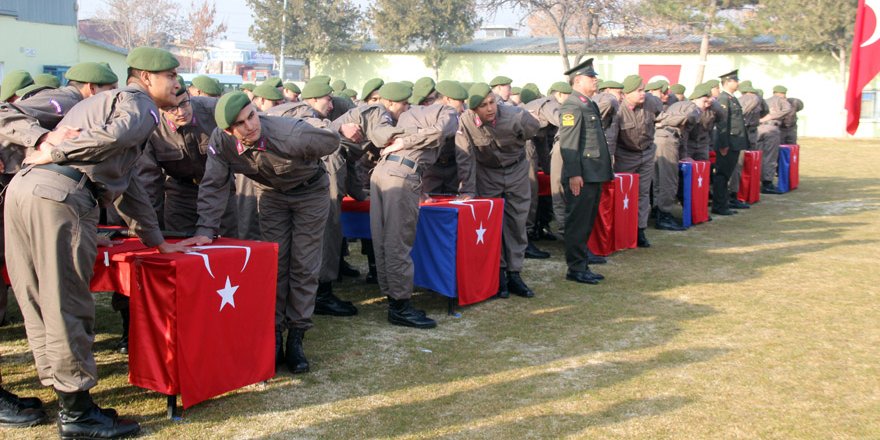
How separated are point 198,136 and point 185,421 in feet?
7.16

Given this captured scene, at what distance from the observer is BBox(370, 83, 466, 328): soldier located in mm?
5922

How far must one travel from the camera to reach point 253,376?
15.1 ft

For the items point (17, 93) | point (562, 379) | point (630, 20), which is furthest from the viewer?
point (630, 20)

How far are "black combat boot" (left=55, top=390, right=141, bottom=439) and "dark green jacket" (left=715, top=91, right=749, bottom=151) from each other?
9742 millimetres

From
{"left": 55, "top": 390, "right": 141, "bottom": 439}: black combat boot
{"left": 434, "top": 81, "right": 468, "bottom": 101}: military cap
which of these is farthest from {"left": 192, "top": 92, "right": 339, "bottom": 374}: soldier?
{"left": 434, "top": 81, "right": 468, "bottom": 101}: military cap

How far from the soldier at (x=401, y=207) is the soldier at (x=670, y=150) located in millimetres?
5044

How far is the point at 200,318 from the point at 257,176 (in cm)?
109

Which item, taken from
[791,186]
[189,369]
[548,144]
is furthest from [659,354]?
[791,186]

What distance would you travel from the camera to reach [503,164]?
6980 millimetres

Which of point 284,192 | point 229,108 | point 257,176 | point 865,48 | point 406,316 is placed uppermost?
point 865,48

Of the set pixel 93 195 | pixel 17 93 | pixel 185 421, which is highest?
pixel 17 93

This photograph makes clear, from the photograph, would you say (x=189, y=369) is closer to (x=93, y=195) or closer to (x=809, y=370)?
(x=93, y=195)

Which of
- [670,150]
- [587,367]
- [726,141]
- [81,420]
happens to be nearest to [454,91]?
[587,367]

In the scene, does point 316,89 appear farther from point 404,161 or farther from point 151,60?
point 151,60
